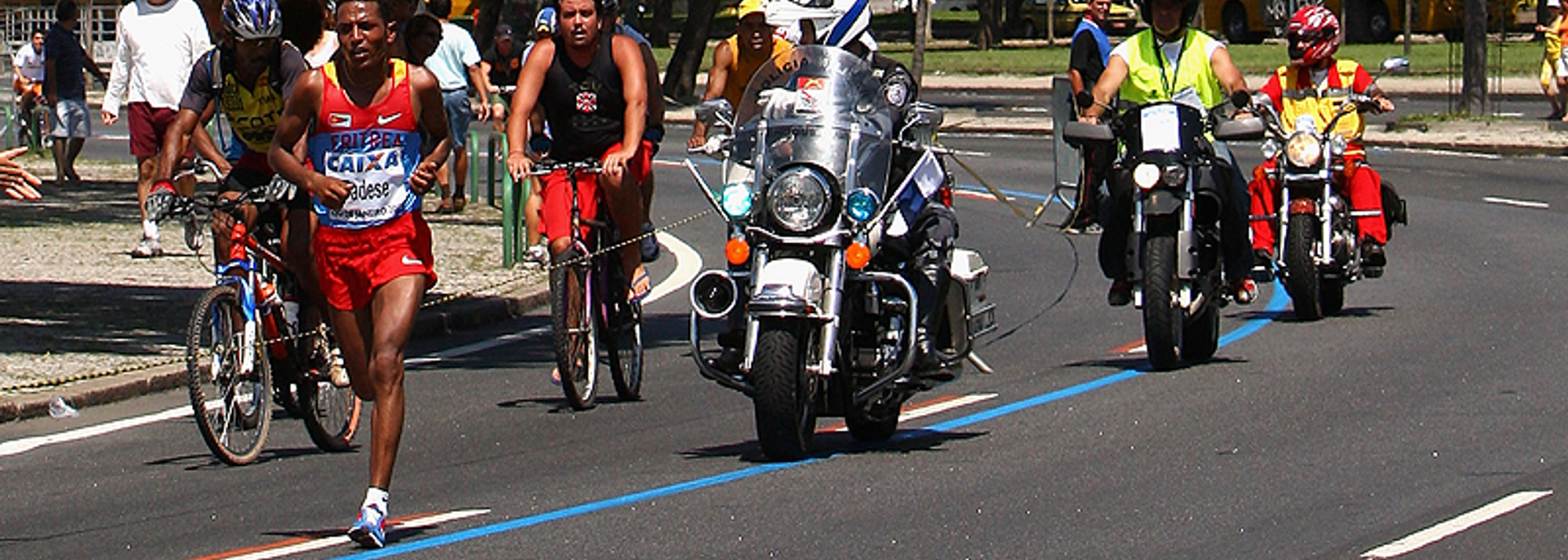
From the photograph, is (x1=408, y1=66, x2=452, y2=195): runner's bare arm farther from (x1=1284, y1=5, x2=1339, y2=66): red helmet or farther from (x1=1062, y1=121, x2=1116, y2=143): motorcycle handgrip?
(x1=1284, y1=5, x2=1339, y2=66): red helmet

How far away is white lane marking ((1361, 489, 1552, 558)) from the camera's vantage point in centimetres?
769

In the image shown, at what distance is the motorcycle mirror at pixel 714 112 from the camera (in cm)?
996

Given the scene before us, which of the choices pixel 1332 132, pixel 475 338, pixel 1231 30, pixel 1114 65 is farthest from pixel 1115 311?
pixel 1231 30

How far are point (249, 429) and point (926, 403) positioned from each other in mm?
2917

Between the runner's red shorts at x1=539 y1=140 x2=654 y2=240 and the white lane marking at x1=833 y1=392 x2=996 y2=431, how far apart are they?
158 centimetres

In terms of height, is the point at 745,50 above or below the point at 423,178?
above

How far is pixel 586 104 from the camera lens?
1156 cm

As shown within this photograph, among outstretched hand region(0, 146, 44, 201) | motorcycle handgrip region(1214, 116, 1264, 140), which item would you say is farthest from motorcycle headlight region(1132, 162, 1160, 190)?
outstretched hand region(0, 146, 44, 201)

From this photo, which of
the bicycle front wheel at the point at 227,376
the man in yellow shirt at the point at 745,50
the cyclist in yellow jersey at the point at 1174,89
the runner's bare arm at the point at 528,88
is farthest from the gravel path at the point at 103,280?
the cyclist in yellow jersey at the point at 1174,89

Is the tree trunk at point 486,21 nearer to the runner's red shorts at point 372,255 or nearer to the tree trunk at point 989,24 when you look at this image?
the runner's red shorts at point 372,255

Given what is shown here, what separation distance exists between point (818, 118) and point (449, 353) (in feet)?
15.1

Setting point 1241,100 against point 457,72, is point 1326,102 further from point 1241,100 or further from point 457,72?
point 457,72

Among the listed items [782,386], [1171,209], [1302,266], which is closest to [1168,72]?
[1171,209]

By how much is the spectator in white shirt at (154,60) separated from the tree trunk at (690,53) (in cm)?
2320
